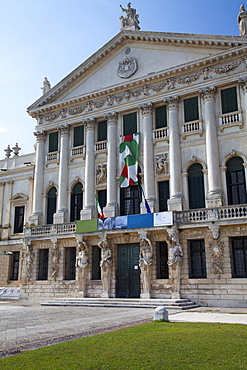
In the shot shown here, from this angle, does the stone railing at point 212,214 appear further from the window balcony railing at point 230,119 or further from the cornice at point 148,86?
the cornice at point 148,86

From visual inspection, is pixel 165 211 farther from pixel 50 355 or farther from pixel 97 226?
pixel 50 355

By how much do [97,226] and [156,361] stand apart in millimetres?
19972

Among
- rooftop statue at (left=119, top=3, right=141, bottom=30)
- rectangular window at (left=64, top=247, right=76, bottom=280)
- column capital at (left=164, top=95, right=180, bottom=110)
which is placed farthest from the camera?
rooftop statue at (left=119, top=3, right=141, bottom=30)

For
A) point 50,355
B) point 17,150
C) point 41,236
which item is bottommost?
point 50,355

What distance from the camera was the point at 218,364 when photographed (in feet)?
25.2

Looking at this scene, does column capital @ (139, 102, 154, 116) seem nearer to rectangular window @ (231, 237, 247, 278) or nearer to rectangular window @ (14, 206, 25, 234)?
rectangular window @ (231, 237, 247, 278)

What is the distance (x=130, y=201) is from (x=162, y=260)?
525 centimetres

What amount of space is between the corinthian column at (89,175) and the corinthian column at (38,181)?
472 cm

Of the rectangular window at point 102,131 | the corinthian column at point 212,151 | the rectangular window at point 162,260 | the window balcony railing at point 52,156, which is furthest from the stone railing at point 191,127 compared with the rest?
the window balcony railing at point 52,156

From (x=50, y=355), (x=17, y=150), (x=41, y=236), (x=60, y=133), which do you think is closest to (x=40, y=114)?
(x=60, y=133)

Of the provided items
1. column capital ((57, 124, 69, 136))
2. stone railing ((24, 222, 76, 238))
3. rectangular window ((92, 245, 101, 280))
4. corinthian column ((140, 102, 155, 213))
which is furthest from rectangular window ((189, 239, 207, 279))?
column capital ((57, 124, 69, 136))

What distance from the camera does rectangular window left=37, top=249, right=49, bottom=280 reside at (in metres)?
30.9

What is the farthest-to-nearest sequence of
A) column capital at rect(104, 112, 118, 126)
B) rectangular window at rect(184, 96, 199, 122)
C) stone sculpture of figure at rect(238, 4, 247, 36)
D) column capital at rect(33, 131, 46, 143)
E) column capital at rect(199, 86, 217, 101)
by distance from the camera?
column capital at rect(33, 131, 46, 143), column capital at rect(104, 112, 118, 126), rectangular window at rect(184, 96, 199, 122), stone sculpture of figure at rect(238, 4, 247, 36), column capital at rect(199, 86, 217, 101)

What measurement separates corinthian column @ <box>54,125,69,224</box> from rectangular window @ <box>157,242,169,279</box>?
8.70 meters
